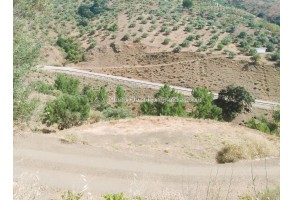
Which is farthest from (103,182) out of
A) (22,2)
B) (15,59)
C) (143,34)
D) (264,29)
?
(264,29)

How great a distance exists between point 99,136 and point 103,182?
6032mm

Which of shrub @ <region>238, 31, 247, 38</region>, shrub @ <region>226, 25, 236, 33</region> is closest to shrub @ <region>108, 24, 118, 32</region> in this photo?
shrub @ <region>226, 25, 236, 33</region>

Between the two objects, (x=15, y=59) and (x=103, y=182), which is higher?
(x=15, y=59)

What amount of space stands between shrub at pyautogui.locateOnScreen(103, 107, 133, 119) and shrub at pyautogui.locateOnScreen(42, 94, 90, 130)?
2370 millimetres

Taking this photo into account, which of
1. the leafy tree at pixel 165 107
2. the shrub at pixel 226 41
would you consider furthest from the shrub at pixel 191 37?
the leafy tree at pixel 165 107

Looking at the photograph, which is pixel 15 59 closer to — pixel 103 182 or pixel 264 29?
pixel 103 182

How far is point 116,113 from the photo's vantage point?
21953 mm

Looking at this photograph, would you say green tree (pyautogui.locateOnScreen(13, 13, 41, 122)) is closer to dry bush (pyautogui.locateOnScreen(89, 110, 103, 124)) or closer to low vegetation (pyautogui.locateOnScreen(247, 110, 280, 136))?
dry bush (pyautogui.locateOnScreen(89, 110, 103, 124))

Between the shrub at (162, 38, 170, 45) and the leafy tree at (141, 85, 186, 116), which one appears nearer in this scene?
the leafy tree at (141, 85, 186, 116)

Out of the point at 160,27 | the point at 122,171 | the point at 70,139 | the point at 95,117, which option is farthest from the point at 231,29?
the point at 122,171

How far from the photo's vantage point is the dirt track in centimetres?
857

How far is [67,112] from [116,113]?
3.83 m

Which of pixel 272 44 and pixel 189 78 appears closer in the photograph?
pixel 189 78

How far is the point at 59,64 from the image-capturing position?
139ft
